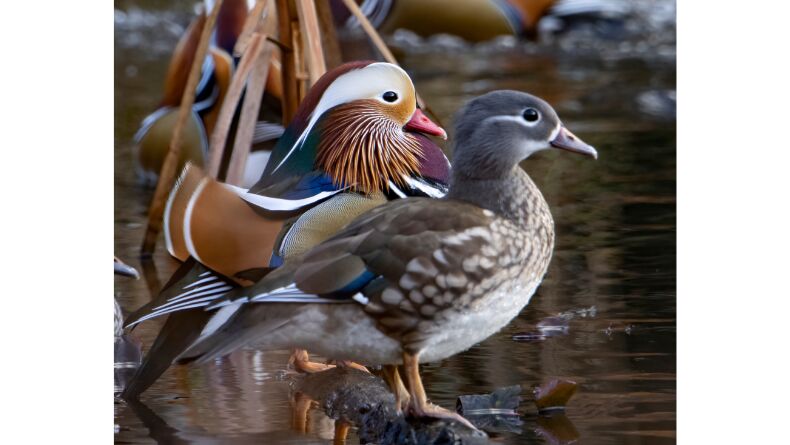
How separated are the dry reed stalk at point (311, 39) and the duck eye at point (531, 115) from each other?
614 mm

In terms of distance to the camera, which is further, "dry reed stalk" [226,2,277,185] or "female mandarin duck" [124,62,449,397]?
"dry reed stalk" [226,2,277,185]

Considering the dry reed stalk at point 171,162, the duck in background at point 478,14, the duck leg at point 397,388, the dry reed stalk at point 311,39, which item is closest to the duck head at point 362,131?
the dry reed stalk at point 311,39

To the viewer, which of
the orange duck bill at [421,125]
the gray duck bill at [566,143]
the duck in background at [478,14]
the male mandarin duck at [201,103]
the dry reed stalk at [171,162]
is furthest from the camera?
the duck in background at [478,14]

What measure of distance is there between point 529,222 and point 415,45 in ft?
6.09

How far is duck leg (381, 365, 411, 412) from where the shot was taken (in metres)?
2.32

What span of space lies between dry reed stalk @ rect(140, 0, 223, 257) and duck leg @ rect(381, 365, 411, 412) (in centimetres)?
105

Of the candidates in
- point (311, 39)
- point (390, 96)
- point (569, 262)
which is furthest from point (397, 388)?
point (569, 262)

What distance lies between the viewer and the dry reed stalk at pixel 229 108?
2.87m

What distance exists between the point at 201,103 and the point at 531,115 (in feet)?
4.19

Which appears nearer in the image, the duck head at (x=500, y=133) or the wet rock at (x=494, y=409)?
the duck head at (x=500, y=133)

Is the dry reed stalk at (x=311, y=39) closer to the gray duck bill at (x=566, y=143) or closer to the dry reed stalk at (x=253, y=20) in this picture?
the dry reed stalk at (x=253, y=20)

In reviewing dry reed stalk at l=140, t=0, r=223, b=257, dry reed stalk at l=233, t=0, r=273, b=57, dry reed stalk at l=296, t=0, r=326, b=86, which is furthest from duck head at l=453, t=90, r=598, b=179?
dry reed stalk at l=140, t=0, r=223, b=257

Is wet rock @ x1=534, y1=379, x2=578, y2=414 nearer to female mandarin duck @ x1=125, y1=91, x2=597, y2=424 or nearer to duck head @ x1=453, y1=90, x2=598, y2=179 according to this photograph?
female mandarin duck @ x1=125, y1=91, x2=597, y2=424

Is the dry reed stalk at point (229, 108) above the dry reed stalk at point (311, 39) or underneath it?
underneath
